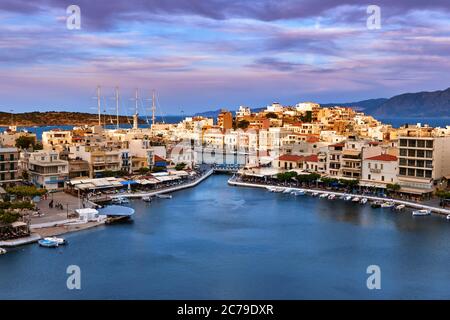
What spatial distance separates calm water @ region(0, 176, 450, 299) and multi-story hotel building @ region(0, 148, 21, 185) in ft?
17.6

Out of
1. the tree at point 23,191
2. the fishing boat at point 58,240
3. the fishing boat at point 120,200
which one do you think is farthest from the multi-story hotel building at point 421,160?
the tree at point 23,191

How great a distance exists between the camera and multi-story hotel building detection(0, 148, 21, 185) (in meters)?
20.6

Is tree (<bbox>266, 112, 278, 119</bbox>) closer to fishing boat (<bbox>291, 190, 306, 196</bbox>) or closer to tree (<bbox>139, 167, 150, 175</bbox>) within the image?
tree (<bbox>139, 167, 150, 175</bbox>)

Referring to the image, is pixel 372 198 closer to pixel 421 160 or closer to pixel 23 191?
pixel 421 160

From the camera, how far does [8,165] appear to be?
2075 cm

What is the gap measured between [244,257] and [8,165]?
11.6 metres

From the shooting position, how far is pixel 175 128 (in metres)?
58.0

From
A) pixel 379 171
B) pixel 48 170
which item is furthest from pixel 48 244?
pixel 379 171

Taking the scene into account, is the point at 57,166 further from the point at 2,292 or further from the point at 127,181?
the point at 2,292

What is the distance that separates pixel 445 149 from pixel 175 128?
38572mm

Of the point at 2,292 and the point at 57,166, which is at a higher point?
the point at 57,166

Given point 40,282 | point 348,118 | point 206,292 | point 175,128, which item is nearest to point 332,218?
point 206,292

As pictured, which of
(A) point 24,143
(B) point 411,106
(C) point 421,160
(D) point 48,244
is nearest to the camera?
(D) point 48,244

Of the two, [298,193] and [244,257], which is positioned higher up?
[298,193]
